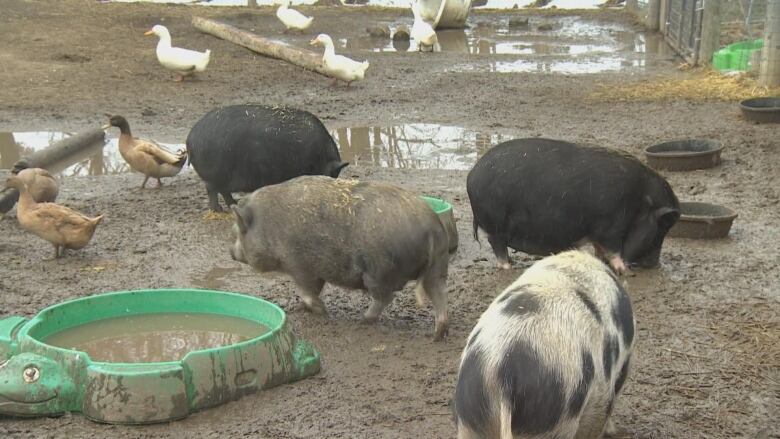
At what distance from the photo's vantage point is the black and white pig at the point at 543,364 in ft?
10.6

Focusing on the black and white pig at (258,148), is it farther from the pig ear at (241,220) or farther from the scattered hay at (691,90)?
the scattered hay at (691,90)

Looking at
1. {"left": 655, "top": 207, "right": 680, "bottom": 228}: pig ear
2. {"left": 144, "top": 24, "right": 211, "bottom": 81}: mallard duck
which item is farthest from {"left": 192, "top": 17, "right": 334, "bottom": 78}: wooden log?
{"left": 655, "top": 207, "right": 680, "bottom": 228}: pig ear

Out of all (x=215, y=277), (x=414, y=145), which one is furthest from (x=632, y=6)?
(x=215, y=277)

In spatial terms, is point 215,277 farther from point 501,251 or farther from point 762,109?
point 762,109

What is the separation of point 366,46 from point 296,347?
1447 cm

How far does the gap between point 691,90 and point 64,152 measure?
8.03 m

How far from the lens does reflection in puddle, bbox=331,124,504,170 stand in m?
9.70

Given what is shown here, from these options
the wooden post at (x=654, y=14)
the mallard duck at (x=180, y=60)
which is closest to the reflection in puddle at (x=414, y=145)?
the mallard duck at (x=180, y=60)

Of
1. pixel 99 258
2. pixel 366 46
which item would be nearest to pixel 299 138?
pixel 99 258

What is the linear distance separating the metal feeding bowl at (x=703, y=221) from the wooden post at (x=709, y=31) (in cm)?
818

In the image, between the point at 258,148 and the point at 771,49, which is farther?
the point at 771,49

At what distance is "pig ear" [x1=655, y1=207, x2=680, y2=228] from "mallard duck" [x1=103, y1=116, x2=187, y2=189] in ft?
13.8

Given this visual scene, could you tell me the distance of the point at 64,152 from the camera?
31.5 ft

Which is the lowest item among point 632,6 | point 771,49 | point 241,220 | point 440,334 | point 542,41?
point 542,41
